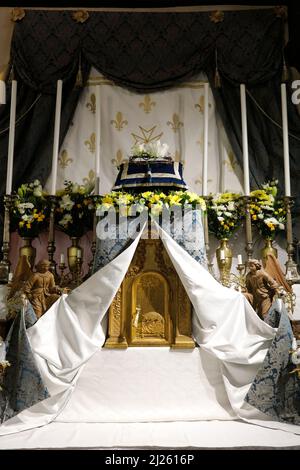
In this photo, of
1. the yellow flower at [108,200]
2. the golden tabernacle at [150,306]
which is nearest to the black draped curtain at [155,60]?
the yellow flower at [108,200]

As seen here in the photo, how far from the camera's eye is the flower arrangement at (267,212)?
4.42 m

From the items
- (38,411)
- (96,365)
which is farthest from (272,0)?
(38,411)

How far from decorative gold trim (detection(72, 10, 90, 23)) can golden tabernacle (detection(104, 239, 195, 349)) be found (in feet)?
9.17

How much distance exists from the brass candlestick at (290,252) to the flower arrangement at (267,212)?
66 mm

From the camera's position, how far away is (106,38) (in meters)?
5.13

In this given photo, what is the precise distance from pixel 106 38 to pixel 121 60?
31 centimetres

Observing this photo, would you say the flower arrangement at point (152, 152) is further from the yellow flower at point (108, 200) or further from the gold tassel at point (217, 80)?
the gold tassel at point (217, 80)

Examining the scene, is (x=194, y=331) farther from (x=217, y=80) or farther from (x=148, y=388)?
(x=217, y=80)

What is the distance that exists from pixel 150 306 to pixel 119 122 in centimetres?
225

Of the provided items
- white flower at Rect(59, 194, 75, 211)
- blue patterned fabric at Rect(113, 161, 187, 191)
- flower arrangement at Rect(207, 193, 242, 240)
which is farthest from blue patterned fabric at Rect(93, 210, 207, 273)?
white flower at Rect(59, 194, 75, 211)

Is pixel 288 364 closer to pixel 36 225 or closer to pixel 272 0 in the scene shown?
pixel 36 225

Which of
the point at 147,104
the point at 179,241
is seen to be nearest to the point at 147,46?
the point at 147,104

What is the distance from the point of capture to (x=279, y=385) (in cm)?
330

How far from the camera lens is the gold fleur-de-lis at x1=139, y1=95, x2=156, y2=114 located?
5.16 meters
